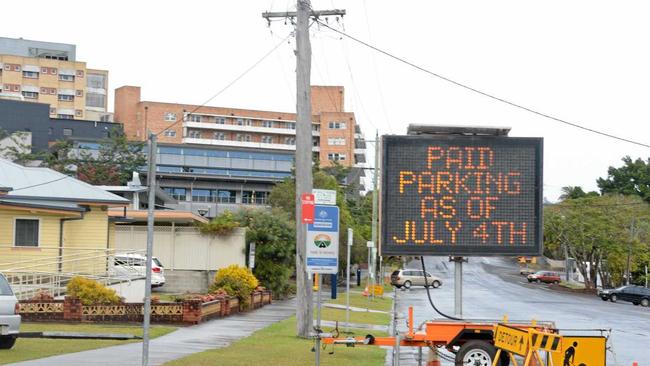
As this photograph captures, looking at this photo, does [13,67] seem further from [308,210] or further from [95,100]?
[308,210]

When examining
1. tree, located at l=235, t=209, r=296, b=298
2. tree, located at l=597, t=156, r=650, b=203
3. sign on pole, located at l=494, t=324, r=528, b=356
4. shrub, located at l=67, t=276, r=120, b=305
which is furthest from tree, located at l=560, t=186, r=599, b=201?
sign on pole, located at l=494, t=324, r=528, b=356

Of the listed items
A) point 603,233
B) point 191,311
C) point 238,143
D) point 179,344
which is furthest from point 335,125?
point 179,344

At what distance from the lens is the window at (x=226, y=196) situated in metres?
102

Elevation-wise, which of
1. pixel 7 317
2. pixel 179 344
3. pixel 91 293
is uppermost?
pixel 7 317

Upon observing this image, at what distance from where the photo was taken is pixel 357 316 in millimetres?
34375

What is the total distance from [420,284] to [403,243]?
58334mm

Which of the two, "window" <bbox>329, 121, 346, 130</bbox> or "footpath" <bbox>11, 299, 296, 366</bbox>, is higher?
"window" <bbox>329, 121, 346, 130</bbox>

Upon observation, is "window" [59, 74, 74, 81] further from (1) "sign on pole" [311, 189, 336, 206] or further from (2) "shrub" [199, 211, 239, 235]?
(1) "sign on pole" [311, 189, 336, 206]

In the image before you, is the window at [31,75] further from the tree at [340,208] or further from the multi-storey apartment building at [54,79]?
the tree at [340,208]

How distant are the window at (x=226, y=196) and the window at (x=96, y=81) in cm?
2951

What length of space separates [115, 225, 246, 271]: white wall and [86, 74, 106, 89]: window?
272 ft

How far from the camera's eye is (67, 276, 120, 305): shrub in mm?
25442

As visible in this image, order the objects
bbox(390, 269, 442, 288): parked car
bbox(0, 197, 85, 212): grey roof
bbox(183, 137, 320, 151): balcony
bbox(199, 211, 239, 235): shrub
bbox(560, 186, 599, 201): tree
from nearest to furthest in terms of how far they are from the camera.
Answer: bbox(0, 197, 85, 212): grey roof
bbox(199, 211, 239, 235): shrub
bbox(390, 269, 442, 288): parked car
bbox(560, 186, 599, 201): tree
bbox(183, 137, 320, 151): balcony

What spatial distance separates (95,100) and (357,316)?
3736 inches
